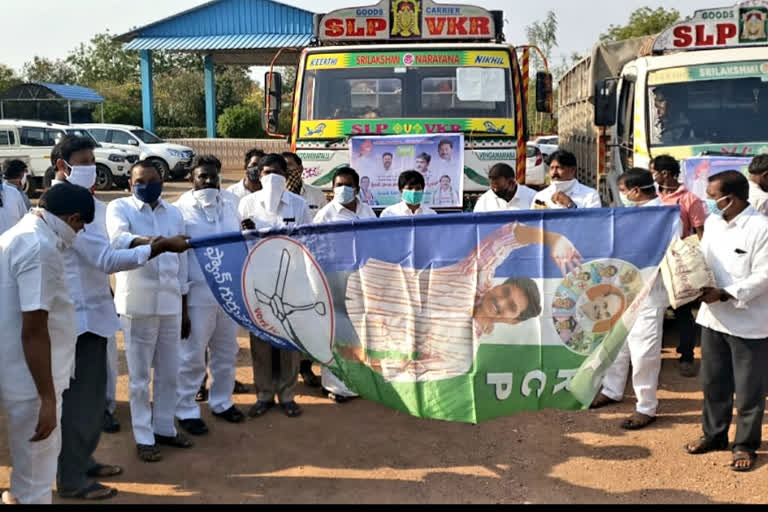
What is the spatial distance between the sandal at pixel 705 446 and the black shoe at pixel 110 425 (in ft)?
13.1

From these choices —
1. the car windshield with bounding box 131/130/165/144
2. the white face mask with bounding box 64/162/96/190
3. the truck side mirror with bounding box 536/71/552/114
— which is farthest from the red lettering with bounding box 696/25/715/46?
the car windshield with bounding box 131/130/165/144

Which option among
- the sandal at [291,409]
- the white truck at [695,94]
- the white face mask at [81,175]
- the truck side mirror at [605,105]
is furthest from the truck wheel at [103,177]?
the white face mask at [81,175]

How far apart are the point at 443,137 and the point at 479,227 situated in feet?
13.4

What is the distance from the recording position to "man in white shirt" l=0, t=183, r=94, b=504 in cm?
371

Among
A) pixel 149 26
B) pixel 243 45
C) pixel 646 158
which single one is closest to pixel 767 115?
pixel 646 158

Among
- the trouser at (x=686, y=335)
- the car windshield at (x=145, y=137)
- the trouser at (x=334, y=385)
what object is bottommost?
the trouser at (x=334, y=385)

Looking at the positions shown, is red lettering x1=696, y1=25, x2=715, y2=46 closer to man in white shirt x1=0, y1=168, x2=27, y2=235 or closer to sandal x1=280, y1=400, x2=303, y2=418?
sandal x1=280, y1=400, x2=303, y2=418

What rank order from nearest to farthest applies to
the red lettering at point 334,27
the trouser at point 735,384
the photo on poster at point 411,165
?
the trouser at point 735,384, the photo on poster at point 411,165, the red lettering at point 334,27

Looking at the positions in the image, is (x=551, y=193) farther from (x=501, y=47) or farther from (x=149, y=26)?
(x=149, y=26)

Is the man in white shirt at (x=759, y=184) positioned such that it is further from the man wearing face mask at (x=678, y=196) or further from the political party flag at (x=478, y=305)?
the political party flag at (x=478, y=305)

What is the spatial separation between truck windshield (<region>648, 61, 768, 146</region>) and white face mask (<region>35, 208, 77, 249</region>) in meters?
6.10

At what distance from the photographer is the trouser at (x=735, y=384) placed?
4.98m

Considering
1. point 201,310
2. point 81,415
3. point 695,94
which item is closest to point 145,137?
point 695,94

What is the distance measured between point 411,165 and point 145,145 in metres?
17.9
